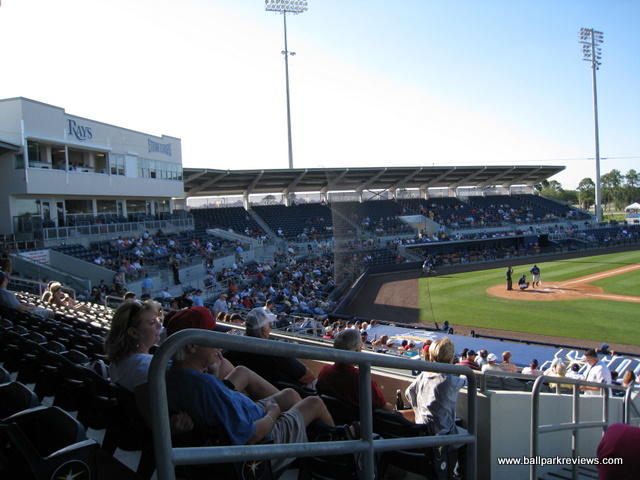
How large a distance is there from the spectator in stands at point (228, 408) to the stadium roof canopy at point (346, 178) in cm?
3362

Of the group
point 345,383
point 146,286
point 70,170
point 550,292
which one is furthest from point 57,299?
point 550,292

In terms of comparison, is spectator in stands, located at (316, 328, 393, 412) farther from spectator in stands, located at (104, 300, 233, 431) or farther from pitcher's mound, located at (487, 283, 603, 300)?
pitcher's mound, located at (487, 283, 603, 300)

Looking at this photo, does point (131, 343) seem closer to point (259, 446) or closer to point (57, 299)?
point (259, 446)

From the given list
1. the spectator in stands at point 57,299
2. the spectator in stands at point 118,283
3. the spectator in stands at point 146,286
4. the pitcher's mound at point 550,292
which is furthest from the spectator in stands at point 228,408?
the pitcher's mound at point 550,292

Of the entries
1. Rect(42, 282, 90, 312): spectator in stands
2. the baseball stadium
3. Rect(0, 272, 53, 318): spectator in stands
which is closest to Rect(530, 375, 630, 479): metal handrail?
the baseball stadium

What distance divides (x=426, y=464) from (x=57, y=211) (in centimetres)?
2397

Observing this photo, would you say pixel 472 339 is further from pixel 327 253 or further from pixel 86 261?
pixel 327 253

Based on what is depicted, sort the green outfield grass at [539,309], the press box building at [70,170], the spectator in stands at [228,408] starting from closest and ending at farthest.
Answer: the spectator in stands at [228,408], the green outfield grass at [539,309], the press box building at [70,170]

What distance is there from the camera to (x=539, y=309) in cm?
2084

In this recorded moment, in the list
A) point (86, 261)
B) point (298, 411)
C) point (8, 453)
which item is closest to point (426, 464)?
point (298, 411)

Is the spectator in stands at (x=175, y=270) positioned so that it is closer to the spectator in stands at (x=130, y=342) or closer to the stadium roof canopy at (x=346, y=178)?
the stadium roof canopy at (x=346, y=178)

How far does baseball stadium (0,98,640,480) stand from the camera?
2582 mm

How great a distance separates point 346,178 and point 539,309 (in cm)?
2644

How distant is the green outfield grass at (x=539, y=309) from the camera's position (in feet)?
57.0
